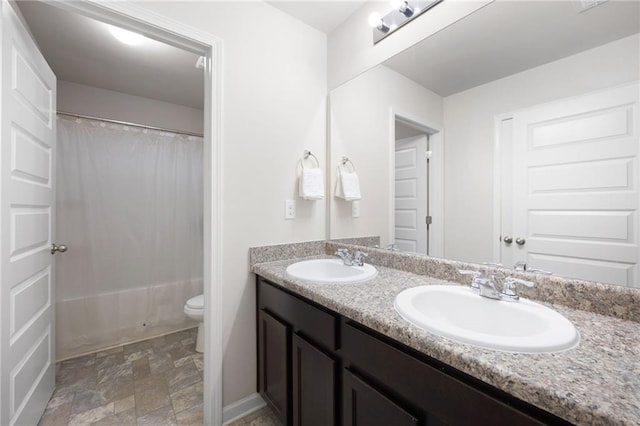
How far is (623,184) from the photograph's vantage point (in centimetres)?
79

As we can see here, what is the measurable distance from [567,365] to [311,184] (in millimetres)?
1351

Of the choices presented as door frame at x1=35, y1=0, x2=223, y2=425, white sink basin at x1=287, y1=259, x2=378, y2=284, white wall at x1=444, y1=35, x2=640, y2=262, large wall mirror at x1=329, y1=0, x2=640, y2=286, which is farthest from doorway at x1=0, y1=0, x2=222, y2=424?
white wall at x1=444, y1=35, x2=640, y2=262

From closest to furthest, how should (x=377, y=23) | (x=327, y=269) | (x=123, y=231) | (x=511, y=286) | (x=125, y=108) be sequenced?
→ (x=511, y=286)
(x=377, y=23)
(x=327, y=269)
(x=123, y=231)
(x=125, y=108)

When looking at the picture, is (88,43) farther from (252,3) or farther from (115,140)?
(252,3)

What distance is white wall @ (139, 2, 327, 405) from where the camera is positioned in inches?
56.8

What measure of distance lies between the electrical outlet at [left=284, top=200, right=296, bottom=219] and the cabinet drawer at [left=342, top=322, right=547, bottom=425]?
889 millimetres

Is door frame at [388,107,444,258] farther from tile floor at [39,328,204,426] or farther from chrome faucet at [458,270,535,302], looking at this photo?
tile floor at [39,328,204,426]

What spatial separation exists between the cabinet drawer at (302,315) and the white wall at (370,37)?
1.37 metres

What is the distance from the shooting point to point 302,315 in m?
1.12

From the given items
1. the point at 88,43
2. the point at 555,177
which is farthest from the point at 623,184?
the point at 88,43

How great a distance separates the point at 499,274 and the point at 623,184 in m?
0.45

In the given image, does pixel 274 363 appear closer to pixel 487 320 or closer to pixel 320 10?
pixel 487 320

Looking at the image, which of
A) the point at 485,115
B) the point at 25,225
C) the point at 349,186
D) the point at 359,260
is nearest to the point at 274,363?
the point at 359,260

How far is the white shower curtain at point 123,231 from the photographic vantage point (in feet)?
7.37
